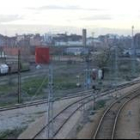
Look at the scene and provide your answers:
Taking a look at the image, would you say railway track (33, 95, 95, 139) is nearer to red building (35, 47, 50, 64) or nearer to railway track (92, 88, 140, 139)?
railway track (92, 88, 140, 139)

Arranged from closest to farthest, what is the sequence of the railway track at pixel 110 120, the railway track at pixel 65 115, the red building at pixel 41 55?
the red building at pixel 41 55, the railway track at pixel 110 120, the railway track at pixel 65 115

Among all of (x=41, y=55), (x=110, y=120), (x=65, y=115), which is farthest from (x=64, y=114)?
(x=41, y=55)

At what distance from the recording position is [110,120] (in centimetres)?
2970

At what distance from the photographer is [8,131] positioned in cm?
2675

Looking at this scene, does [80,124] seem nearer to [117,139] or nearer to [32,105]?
[117,139]

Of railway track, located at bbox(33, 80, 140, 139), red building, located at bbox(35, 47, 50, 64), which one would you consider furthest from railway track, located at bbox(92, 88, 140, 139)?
red building, located at bbox(35, 47, 50, 64)

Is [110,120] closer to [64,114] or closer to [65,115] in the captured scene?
[65,115]

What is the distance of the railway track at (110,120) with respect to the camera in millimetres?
23933

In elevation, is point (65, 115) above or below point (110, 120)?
below

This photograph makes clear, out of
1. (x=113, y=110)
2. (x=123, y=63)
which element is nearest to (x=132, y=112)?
(x=113, y=110)

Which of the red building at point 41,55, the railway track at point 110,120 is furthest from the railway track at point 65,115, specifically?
the red building at point 41,55

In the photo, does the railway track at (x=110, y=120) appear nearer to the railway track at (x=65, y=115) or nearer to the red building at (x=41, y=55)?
the railway track at (x=65, y=115)

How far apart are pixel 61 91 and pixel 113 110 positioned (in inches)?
745

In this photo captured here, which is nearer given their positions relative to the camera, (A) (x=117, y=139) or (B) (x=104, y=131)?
(A) (x=117, y=139)
